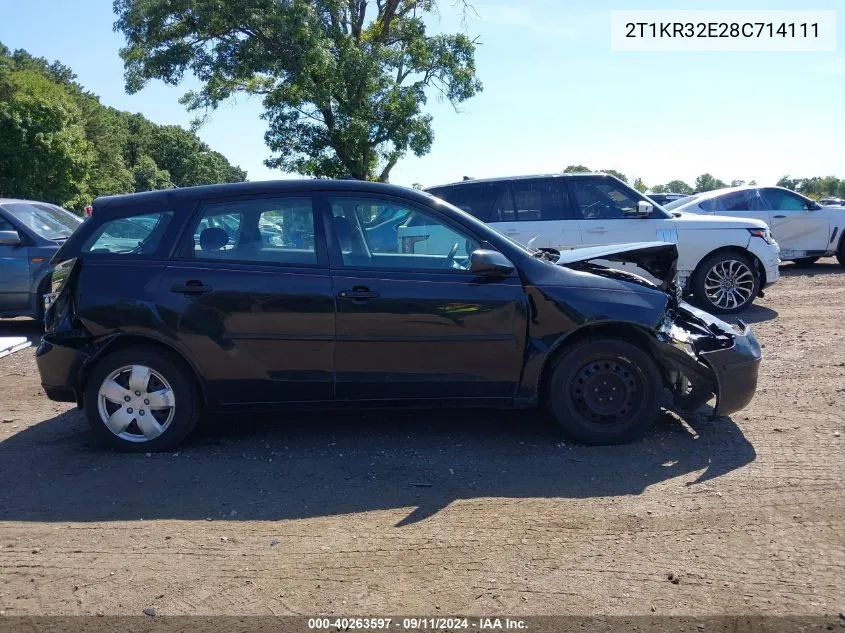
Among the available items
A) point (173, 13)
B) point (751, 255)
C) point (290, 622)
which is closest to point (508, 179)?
point (751, 255)

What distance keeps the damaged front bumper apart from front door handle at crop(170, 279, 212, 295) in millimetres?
2983

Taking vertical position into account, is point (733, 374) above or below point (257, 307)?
below

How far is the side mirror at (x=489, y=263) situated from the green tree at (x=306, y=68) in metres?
15.6

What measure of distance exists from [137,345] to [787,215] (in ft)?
41.5

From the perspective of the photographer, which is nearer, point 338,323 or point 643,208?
point 338,323

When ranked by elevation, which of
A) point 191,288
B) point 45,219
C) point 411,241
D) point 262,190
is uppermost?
point 45,219

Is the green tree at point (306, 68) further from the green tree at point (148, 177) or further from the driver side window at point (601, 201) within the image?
the green tree at point (148, 177)

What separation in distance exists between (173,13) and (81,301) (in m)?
18.4

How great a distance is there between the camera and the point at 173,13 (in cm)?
2095

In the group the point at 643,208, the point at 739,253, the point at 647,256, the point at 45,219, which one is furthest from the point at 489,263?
the point at 45,219

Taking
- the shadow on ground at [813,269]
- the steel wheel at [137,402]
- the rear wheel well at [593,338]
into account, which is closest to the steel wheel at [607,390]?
the rear wheel well at [593,338]

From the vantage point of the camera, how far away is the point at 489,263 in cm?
492

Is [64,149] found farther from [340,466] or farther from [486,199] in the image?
[340,466]

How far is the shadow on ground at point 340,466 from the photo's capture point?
14.4 feet
